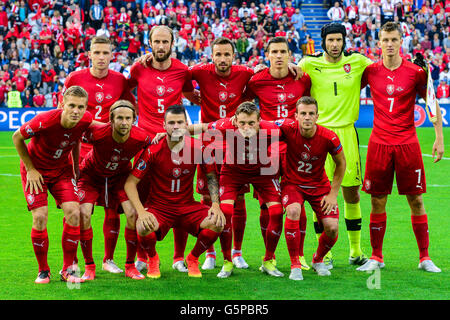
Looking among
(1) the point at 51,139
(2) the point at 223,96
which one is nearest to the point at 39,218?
(1) the point at 51,139

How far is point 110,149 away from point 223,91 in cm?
145

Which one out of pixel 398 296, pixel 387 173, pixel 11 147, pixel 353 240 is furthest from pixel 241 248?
pixel 11 147

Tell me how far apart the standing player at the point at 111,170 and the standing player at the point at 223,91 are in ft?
2.85

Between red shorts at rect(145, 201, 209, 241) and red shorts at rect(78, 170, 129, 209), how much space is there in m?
0.35

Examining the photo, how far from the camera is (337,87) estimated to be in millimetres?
7355

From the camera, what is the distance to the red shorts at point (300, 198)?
21.8 feet

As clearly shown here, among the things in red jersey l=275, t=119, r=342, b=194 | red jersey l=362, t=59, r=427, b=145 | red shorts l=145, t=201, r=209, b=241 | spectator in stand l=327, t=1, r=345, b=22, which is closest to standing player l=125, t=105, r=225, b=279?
red shorts l=145, t=201, r=209, b=241

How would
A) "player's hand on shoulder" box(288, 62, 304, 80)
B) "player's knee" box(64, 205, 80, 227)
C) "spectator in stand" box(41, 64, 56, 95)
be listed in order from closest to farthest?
"player's knee" box(64, 205, 80, 227), "player's hand on shoulder" box(288, 62, 304, 80), "spectator in stand" box(41, 64, 56, 95)

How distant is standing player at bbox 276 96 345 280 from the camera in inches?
257

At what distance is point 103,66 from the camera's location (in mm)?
7383

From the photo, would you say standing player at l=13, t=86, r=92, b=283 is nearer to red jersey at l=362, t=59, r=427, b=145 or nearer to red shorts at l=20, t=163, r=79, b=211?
red shorts at l=20, t=163, r=79, b=211

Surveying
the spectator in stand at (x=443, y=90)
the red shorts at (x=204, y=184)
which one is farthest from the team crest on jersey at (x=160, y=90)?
the spectator in stand at (x=443, y=90)

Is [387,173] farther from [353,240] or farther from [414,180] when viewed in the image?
[353,240]

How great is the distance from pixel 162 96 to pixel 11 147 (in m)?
12.5
